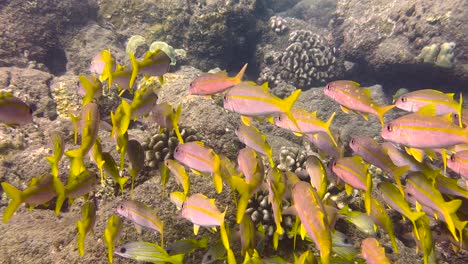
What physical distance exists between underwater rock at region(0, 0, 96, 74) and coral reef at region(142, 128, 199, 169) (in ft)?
19.9

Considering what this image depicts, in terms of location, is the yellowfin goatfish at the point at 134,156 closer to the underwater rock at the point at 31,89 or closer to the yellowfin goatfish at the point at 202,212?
the yellowfin goatfish at the point at 202,212

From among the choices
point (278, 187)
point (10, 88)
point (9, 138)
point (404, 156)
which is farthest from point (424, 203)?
point (10, 88)

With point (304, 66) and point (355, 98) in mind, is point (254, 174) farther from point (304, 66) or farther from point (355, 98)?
point (304, 66)

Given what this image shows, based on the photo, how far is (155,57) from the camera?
3459 mm

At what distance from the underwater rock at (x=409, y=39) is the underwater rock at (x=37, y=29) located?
960 centimetres

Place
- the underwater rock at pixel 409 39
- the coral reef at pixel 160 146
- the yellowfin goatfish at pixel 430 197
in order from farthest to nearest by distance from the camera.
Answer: the underwater rock at pixel 409 39 < the coral reef at pixel 160 146 < the yellowfin goatfish at pixel 430 197

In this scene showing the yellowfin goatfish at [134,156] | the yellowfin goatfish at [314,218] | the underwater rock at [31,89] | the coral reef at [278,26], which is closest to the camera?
the yellowfin goatfish at [314,218]

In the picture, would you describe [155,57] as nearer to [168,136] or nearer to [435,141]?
[168,136]

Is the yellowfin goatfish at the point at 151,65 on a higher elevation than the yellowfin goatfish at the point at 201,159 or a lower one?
higher

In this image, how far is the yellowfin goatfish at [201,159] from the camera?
2.79 meters

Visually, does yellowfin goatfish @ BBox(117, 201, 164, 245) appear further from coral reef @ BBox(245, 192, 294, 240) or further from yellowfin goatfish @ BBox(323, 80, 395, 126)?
yellowfin goatfish @ BBox(323, 80, 395, 126)

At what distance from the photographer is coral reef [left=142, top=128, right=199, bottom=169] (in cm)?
434

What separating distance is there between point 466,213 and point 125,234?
12.8 feet

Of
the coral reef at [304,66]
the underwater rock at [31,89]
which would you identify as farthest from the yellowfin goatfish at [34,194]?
the coral reef at [304,66]
